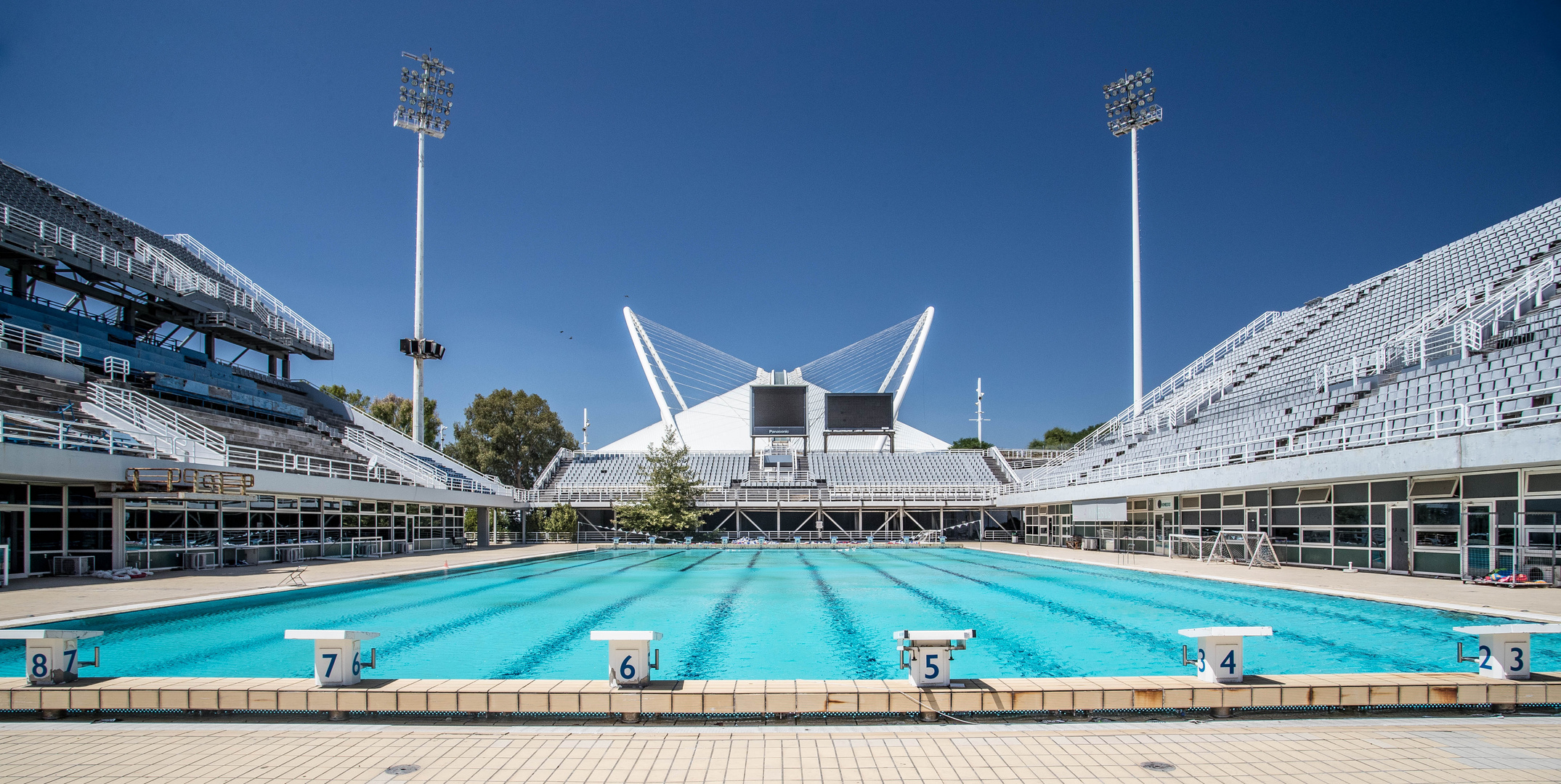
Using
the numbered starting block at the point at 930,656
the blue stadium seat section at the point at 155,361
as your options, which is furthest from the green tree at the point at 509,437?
the numbered starting block at the point at 930,656

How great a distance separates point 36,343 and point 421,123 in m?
20.1

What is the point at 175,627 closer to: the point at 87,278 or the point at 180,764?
the point at 180,764

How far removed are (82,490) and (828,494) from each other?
2618cm

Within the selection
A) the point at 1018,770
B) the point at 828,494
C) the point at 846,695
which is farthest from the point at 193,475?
the point at 828,494

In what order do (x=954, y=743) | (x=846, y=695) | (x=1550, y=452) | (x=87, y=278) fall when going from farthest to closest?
(x=87, y=278) < (x=1550, y=452) < (x=846, y=695) < (x=954, y=743)

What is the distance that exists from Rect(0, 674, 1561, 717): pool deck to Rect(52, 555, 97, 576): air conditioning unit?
12.4 metres

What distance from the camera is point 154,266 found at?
23344 mm

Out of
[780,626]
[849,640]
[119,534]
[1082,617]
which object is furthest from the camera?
[119,534]

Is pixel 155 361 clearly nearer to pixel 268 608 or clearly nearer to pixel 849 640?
pixel 268 608

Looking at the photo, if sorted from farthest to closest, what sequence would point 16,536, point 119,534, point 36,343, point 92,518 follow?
point 36,343 → point 119,534 → point 92,518 → point 16,536

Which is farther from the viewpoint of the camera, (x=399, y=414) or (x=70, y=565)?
(x=399, y=414)

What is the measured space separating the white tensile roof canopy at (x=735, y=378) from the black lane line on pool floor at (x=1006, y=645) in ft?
115

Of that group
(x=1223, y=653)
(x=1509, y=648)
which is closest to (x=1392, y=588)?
(x=1509, y=648)

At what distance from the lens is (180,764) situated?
4.38m
